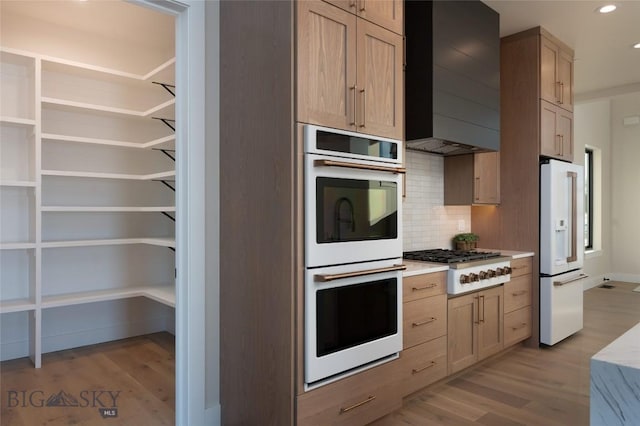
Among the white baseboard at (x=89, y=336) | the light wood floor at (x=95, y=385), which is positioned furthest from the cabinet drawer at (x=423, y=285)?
the white baseboard at (x=89, y=336)

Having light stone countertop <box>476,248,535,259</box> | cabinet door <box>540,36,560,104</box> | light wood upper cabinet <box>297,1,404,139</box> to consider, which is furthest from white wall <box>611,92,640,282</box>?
light wood upper cabinet <box>297,1,404,139</box>

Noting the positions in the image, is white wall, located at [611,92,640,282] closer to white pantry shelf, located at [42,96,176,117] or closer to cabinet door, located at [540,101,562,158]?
cabinet door, located at [540,101,562,158]

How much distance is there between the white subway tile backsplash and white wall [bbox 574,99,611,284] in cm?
431

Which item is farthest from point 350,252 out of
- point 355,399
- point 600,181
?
point 600,181

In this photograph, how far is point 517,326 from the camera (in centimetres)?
377

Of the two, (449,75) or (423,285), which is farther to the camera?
(449,75)

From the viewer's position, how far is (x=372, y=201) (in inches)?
92.8

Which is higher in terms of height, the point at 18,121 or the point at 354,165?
the point at 18,121

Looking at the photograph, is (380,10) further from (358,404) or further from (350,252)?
(358,404)

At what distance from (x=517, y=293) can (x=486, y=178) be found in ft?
3.50

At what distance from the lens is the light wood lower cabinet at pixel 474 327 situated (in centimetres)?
307

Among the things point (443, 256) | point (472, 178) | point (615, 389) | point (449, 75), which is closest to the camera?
point (615, 389)

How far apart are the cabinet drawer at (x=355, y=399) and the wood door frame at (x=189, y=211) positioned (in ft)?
2.33

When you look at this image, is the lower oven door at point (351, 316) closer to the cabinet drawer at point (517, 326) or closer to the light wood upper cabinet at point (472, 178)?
the cabinet drawer at point (517, 326)
